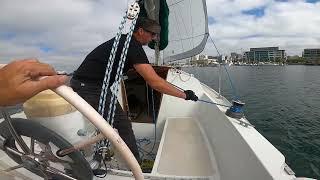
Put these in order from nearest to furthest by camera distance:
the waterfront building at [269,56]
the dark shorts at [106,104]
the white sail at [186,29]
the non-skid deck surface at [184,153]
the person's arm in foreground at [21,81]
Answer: the person's arm in foreground at [21,81] < the dark shorts at [106,104] < the non-skid deck surface at [184,153] < the white sail at [186,29] < the waterfront building at [269,56]

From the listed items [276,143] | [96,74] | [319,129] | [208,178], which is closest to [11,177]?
[96,74]

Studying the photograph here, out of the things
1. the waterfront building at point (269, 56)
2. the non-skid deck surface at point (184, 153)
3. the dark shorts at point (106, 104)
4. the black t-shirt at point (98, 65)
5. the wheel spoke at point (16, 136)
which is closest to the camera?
the wheel spoke at point (16, 136)

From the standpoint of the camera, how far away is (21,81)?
3.75ft

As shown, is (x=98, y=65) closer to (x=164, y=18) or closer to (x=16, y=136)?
(x=16, y=136)

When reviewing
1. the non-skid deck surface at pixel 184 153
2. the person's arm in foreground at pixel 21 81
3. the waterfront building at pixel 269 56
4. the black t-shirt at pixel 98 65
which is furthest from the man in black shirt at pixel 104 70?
the waterfront building at pixel 269 56

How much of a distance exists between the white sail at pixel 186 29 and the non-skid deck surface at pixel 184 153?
2369 mm

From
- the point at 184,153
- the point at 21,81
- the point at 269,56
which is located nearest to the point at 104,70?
the point at 184,153

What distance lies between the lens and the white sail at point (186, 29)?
7126 mm

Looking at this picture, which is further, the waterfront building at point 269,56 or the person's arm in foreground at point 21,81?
the waterfront building at point 269,56

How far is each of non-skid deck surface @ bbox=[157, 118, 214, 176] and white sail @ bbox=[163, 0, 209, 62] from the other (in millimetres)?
2369

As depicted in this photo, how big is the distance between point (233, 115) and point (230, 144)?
0.62m

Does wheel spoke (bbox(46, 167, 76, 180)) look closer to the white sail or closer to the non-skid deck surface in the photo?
the non-skid deck surface

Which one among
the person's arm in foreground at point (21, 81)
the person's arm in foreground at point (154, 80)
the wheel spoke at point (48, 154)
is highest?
the person's arm in foreground at point (21, 81)

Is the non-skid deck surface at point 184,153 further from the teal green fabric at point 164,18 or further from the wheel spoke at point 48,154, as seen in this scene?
the teal green fabric at point 164,18
